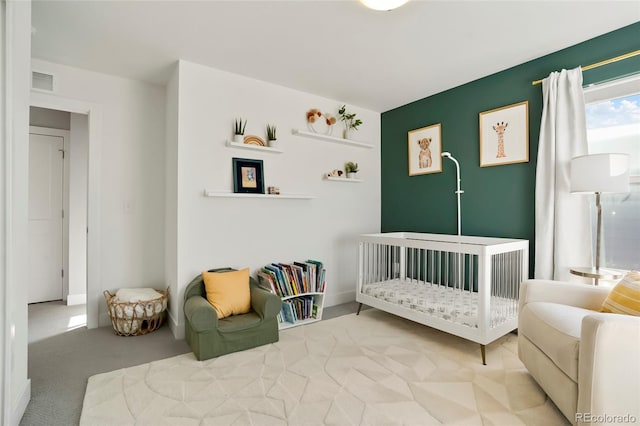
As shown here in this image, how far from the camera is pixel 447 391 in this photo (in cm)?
191

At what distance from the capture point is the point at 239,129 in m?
3.04

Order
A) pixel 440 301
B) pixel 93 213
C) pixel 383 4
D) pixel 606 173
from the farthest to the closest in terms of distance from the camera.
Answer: pixel 93 213 → pixel 440 301 → pixel 606 173 → pixel 383 4

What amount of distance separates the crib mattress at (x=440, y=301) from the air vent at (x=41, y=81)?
338cm

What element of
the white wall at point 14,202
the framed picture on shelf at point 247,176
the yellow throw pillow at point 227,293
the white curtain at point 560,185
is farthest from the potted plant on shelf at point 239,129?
the white curtain at point 560,185

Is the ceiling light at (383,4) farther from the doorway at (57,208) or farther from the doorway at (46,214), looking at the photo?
the doorway at (46,214)

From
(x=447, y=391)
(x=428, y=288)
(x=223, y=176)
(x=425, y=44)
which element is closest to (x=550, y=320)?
(x=447, y=391)

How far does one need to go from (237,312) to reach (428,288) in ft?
5.92

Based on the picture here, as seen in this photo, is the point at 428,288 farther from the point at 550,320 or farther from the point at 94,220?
the point at 94,220

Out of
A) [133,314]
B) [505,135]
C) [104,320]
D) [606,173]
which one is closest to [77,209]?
[104,320]

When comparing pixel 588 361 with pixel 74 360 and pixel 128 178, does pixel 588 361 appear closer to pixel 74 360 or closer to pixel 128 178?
pixel 74 360

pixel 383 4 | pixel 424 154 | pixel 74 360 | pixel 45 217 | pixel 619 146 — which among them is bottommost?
pixel 74 360

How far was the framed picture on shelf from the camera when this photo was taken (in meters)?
3.04

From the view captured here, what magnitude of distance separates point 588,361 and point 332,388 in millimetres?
1293

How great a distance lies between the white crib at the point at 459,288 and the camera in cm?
229
